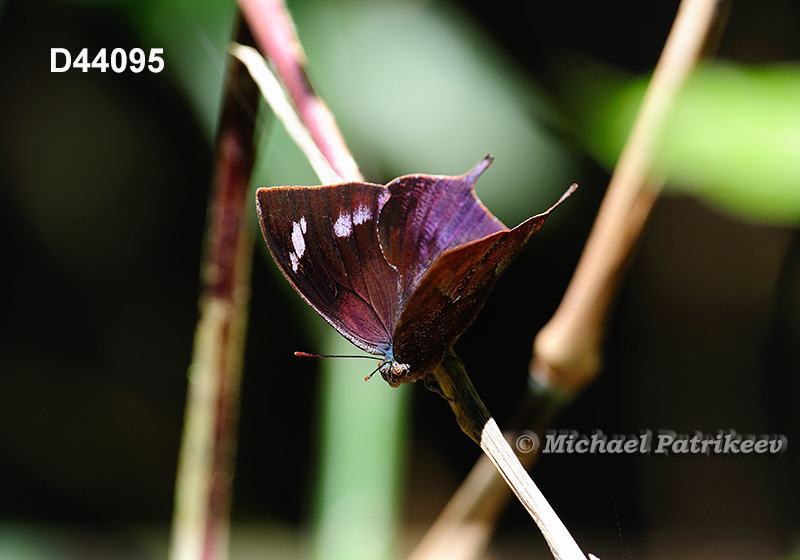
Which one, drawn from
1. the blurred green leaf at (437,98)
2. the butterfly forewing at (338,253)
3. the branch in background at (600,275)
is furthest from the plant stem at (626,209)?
the blurred green leaf at (437,98)

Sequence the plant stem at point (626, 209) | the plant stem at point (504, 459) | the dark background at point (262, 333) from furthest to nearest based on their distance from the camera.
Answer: the dark background at point (262, 333) < the plant stem at point (626, 209) < the plant stem at point (504, 459)

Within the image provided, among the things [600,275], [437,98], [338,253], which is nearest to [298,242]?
[338,253]

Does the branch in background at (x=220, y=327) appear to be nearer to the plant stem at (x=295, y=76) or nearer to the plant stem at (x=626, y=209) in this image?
the plant stem at (x=295, y=76)

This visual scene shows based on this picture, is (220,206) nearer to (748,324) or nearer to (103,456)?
(748,324)

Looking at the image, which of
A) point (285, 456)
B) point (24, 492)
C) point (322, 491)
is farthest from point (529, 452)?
point (24, 492)

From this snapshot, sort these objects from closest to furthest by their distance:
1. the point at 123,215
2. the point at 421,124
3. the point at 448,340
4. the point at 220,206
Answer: the point at 448,340
the point at 220,206
the point at 421,124
the point at 123,215

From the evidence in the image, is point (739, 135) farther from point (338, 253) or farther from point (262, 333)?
point (262, 333)
